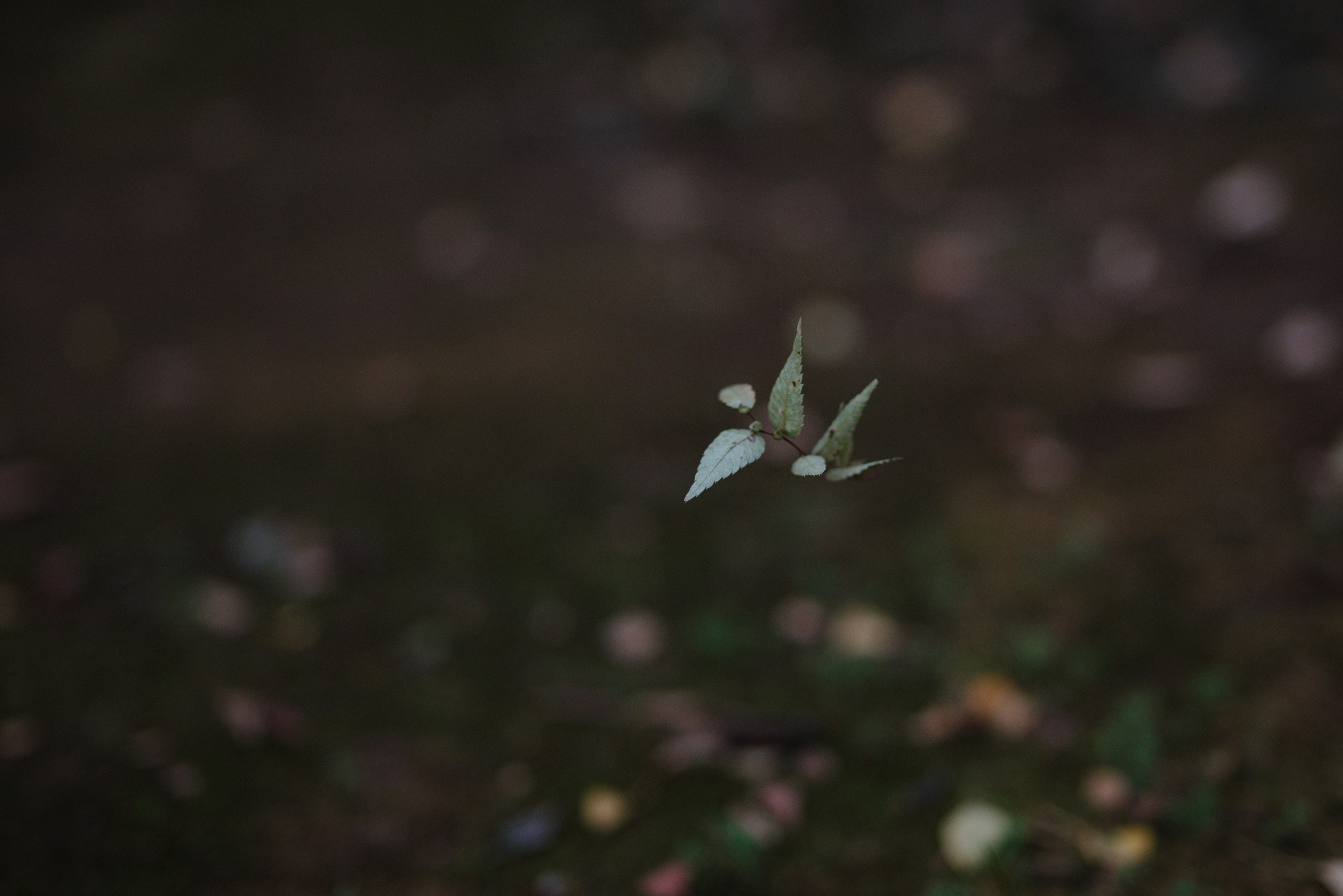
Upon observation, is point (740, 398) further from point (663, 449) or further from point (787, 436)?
point (663, 449)

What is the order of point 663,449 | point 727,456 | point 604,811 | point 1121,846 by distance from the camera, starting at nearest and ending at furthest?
point 727,456, point 1121,846, point 604,811, point 663,449

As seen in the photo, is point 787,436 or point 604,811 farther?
point 604,811

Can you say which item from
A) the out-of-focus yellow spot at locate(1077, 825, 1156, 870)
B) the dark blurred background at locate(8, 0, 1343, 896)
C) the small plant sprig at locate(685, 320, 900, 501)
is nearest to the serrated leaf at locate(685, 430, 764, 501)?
the small plant sprig at locate(685, 320, 900, 501)

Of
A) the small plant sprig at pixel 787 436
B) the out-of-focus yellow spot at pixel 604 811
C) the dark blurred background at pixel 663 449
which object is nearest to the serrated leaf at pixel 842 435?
the small plant sprig at pixel 787 436

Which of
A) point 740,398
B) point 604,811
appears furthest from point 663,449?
point 740,398

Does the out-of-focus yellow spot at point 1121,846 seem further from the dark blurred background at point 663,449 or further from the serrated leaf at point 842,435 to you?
the serrated leaf at point 842,435

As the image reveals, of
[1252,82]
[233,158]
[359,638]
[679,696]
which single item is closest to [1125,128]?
[1252,82]

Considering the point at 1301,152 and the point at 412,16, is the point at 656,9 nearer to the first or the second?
the point at 412,16
